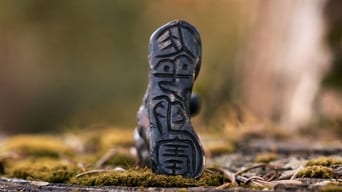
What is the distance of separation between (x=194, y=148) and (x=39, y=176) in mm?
523

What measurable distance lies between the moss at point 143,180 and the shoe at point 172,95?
53 millimetres

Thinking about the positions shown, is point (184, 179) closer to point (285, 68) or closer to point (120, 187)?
A: point (120, 187)

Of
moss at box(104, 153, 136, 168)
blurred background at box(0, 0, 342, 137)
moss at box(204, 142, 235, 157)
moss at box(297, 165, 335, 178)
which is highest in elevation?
blurred background at box(0, 0, 342, 137)

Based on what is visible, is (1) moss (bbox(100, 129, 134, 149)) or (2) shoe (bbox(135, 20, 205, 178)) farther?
(1) moss (bbox(100, 129, 134, 149))

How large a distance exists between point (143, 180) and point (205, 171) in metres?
0.26

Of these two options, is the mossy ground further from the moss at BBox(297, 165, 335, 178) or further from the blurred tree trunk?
the blurred tree trunk

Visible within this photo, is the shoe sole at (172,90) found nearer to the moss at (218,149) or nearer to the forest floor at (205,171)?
the forest floor at (205,171)

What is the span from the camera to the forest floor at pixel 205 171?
193cm

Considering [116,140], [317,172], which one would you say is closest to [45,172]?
[317,172]

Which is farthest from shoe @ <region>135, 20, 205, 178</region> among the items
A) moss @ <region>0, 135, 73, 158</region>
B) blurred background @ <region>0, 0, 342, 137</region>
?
blurred background @ <region>0, 0, 342, 137</region>

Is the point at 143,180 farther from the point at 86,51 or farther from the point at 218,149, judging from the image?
the point at 86,51

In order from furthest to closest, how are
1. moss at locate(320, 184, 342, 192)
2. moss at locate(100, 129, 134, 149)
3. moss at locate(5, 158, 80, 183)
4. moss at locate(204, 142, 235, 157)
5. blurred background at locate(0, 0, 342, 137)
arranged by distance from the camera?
blurred background at locate(0, 0, 342, 137) → moss at locate(100, 129, 134, 149) → moss at locate(204, 142, 235, 157) → moss at locate(5, 158, 80, 183) → moss at locate(320, 184, 342, 192)

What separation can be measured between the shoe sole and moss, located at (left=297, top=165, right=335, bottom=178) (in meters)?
0.29

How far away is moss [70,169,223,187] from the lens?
1.95 m
